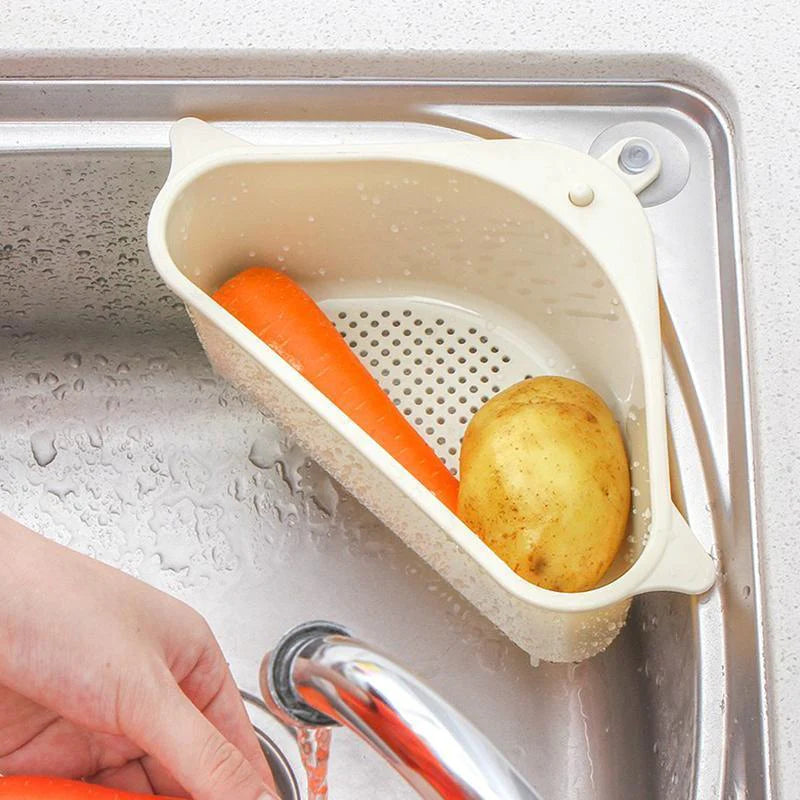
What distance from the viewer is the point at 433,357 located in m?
0.69

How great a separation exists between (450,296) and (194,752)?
342 millimetres

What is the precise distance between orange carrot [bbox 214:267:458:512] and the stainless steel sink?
10 cm

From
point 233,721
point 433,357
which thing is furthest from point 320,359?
point 233,721

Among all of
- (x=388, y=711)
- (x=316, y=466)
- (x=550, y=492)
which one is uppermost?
(x=316, y=466)

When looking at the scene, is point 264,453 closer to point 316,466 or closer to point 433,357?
point 316,466

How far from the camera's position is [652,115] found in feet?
2.18

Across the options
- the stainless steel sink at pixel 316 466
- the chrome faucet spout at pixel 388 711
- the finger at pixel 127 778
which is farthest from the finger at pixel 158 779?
the chrome faucet spout at pixel 388 711

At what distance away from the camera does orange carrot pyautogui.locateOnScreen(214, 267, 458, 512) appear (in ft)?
2.09

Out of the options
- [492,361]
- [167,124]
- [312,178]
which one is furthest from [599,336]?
[167,124]

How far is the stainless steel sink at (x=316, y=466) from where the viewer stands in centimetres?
59

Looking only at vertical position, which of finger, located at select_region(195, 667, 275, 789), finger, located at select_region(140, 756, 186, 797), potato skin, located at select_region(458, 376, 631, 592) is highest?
potato skin, located at select_region(458, 376, 631, 592)

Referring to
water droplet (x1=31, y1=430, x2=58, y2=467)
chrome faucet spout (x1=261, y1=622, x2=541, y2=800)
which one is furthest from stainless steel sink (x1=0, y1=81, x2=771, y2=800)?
chrome faucet spout (x1=261, y1=622, x2=541, y2=800)

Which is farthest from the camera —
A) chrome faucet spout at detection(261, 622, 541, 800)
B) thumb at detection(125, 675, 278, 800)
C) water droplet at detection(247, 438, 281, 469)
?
water droplet at detection(247, 438, 281, 469)

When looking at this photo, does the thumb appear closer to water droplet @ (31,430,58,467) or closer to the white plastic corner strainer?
the white plastic corner strainer
